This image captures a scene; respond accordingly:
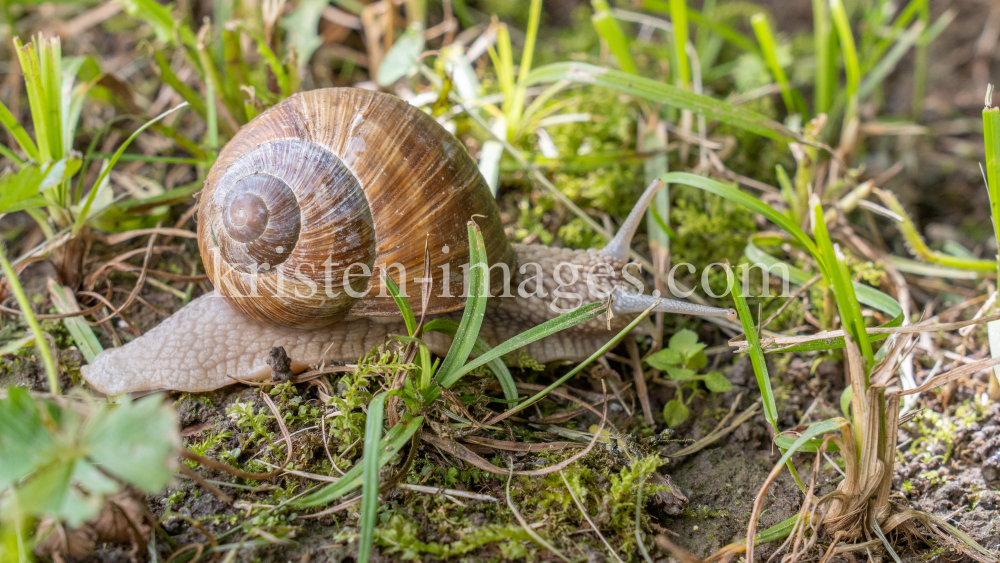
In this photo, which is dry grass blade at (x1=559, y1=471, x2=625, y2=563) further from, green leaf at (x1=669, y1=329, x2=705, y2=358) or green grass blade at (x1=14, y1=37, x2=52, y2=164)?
green grass blade at (x1=14, y1=37, x2=52, y2=164)

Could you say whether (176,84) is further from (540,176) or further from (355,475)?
(355,475)

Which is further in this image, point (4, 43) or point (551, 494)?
point (4, 43)

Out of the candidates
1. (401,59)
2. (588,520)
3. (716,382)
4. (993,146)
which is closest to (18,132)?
(401,59)

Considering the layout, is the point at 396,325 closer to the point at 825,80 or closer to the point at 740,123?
the point at 740,123

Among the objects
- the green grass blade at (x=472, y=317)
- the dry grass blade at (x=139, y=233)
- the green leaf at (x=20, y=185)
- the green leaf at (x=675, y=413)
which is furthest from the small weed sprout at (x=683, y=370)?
the green leaf at (x=20, y=185)

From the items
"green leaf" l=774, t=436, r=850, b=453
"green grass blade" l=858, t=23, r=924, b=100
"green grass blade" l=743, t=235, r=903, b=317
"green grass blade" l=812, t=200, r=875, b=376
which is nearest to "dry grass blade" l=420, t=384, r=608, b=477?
"green leaf" l=774, t=436, r=850, b=453

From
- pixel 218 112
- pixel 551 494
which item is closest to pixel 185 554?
pixel 551 494

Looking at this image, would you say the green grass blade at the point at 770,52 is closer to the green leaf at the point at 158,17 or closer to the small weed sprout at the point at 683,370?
the small weed sprout at the point at 683,370
